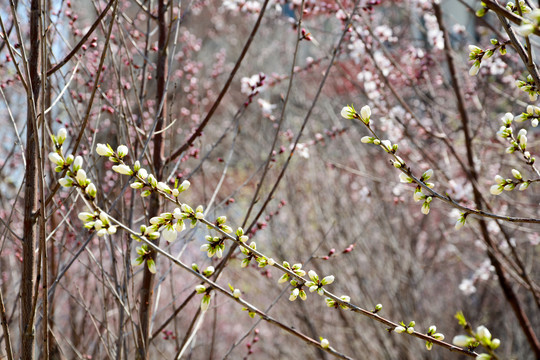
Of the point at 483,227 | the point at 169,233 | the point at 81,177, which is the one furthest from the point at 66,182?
the point at 483,227

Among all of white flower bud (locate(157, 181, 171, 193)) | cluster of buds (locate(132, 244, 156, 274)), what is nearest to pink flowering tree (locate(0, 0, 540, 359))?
white flower bud (locate(157, 181, 171, 193))

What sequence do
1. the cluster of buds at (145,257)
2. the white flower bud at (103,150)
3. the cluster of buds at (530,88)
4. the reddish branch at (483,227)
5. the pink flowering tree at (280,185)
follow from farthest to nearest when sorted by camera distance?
the reddish branch at (483,227)
the pink flowering tree at (280,185)
the cluster of buds at (530,88)
the cluster of buds at (145,257)
the white flower bud at (103,150)

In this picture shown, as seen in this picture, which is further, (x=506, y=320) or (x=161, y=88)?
(x=506, y=320)

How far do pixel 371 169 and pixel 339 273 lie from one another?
1.75m

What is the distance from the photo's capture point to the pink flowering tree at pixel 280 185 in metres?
1.82

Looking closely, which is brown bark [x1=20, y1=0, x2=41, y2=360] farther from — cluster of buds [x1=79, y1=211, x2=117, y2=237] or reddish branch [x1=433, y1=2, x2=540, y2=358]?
reddish branch [x1=433, y1=2, x2=540, y2=358]

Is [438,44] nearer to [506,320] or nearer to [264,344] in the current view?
[506,320]

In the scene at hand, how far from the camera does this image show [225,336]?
8625mm

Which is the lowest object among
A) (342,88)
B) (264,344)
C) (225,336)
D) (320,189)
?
(264,344)

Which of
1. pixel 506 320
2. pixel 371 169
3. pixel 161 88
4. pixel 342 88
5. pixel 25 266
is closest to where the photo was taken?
pixel 25 266

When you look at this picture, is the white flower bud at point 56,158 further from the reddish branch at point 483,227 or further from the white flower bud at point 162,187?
the reddish branch at point 483,227

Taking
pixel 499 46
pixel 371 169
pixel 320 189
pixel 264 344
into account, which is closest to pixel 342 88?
pixel 371 169

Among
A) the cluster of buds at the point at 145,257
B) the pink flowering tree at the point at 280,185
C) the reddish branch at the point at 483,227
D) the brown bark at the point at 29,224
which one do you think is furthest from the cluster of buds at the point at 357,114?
the reddish branch at the point at 483,227

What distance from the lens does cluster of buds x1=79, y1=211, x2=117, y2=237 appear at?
4.02ft
